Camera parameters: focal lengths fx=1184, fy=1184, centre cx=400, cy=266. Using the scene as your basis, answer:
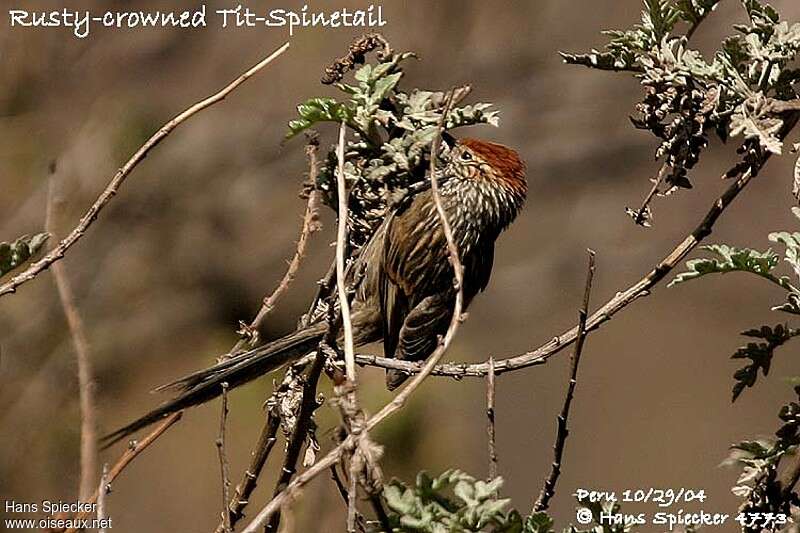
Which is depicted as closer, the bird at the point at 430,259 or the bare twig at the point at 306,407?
the bare twig at the point at 306,407

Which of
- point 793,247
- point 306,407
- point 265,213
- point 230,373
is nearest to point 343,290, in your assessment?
point 306,407

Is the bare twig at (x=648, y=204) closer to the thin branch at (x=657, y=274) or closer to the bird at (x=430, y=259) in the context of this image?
the thin branch at (x=657, y=274)

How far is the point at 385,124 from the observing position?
1706mm

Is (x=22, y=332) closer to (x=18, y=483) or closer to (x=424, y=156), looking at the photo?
(x=18, y=483)

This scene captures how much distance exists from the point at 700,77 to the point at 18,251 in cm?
97

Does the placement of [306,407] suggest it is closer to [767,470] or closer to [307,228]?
[307,228]

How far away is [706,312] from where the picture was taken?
5793mm

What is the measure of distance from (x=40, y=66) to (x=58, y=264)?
14.6ft

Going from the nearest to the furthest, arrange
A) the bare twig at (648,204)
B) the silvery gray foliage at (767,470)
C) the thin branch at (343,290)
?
the thin branch at (343,290), the silvery gray foliage at (767,470), the bare twig at (648,204)

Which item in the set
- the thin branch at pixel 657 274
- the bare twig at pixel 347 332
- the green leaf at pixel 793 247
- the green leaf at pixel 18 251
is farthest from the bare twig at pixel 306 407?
the green leaf at pixel 793 247

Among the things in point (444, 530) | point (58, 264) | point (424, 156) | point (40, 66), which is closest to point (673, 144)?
point (424, 156)

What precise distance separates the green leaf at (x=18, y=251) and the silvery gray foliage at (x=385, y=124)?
1.17 feet

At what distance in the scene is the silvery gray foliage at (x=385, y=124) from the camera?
167cm

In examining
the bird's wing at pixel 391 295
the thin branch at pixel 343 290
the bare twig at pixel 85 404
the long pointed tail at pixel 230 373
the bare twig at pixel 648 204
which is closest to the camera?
the thin branch at pixel 343 290
